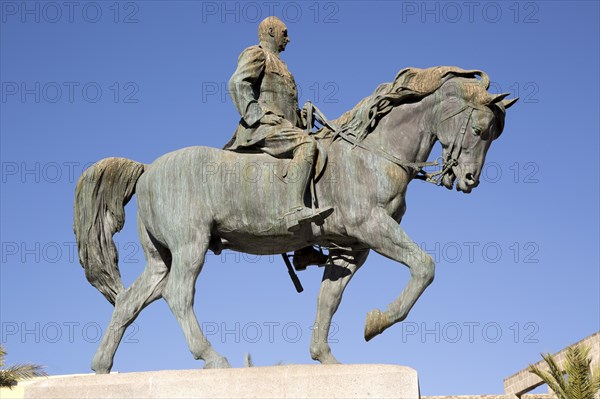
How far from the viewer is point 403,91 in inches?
415

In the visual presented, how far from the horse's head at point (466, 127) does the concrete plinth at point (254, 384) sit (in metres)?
2.28

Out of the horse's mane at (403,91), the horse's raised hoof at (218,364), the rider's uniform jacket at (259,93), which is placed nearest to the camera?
the horse's raised hoof at (218,364)

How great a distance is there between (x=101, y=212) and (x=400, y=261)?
338cm

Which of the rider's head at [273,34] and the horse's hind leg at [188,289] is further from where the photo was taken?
the rider's head at [273,34]

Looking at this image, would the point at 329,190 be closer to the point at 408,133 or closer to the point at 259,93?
the point at 408,133

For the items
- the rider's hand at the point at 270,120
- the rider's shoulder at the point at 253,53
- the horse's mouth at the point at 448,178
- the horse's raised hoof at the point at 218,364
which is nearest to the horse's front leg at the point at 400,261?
the horse's mouth at the point at 448,178

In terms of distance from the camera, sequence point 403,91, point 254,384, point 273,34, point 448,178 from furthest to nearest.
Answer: point 273,34 < point 403,91 < point 448,178 < point 254,384

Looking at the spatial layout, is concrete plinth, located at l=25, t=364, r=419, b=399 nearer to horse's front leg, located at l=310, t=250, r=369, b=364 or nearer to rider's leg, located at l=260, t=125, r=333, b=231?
horse's front leg, located at l=310, t=250, r=369, b=364

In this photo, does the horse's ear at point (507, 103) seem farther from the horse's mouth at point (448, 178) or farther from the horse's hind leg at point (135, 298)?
the horse's hind leg at point (135, 298)

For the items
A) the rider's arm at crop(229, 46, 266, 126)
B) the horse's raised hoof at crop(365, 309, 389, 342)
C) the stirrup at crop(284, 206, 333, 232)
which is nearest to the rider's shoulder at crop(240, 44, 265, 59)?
the rider's arm at crop(229, 46, 266, 126)

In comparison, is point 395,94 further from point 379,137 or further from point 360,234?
point 360,234

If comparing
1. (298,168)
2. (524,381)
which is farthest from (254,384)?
(524,381)

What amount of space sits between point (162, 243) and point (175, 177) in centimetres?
72

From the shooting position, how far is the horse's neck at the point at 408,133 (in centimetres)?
1040
